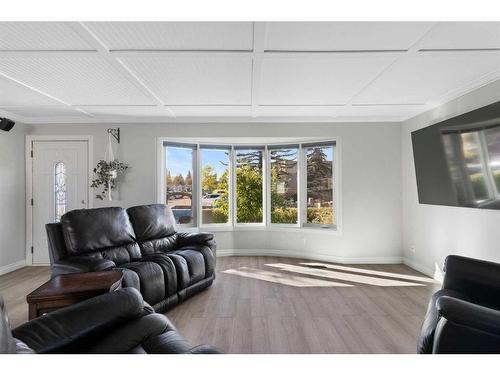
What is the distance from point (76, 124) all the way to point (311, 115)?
375 cm

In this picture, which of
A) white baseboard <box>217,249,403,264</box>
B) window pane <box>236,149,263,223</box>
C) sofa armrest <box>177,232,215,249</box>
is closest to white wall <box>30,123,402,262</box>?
white baseboard <box>217,249,403,264</box>

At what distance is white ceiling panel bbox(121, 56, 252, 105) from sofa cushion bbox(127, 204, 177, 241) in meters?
1.42

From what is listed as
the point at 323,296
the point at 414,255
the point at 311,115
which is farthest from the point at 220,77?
the point at 414,255

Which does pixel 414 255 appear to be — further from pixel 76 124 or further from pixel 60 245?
pixel 76 124

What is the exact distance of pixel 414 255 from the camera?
14.4ft

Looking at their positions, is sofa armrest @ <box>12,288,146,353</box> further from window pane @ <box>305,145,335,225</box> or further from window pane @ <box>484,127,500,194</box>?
window pane @ <box>305,145,335,225</box>

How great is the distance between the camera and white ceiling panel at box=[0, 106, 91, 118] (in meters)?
4.01

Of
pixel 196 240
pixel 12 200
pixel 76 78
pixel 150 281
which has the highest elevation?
pixel 76 78

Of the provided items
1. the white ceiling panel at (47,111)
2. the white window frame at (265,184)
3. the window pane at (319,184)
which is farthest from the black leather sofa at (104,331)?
the window pane at (319,184)

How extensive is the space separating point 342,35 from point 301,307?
248 cm

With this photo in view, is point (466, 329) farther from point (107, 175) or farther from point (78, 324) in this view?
point (107, 175)

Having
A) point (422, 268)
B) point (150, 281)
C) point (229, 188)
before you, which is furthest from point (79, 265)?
point (422, 268)

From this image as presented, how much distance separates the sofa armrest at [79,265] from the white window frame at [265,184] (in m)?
2.00

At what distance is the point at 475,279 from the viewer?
2021 millimetres
